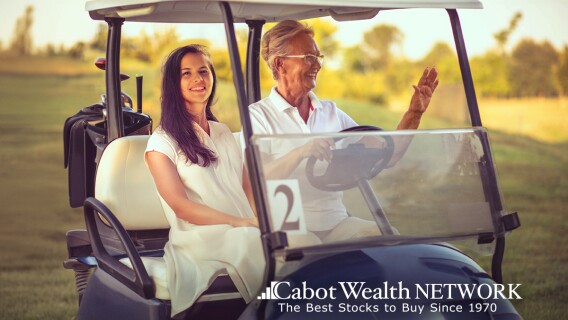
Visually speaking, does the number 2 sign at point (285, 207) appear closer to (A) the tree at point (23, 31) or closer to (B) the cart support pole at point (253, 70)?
(B) the cart support pole at point (253, 70)

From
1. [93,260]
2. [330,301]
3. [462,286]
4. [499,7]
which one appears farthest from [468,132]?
[499,7]

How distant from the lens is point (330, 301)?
2.97 m

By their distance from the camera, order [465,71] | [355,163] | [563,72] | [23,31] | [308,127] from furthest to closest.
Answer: [563,72], [23,31], [308,127], [465,71], [355,163]

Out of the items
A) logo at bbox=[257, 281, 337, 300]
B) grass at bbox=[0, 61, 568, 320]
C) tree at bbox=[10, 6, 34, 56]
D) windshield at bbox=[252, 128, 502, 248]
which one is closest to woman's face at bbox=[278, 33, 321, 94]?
windshield at bbox=[252, 128, 502, 248]

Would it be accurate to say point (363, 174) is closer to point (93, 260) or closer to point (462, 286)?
point (462, 286)

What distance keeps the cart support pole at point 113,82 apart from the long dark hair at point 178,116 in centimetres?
50

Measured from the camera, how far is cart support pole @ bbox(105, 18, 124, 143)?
426cm

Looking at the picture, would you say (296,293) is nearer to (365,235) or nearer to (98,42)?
(365,235)

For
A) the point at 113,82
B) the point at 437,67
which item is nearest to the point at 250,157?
the point at 113,82

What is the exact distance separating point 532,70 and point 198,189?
40.0ft

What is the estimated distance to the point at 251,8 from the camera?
411 centimetres

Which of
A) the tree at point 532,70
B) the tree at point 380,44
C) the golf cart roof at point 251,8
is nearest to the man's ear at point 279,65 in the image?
the golf cart roof at point 251,8

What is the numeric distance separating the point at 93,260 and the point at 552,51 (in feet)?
40.3

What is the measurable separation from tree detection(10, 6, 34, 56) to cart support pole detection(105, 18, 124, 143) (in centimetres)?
872
